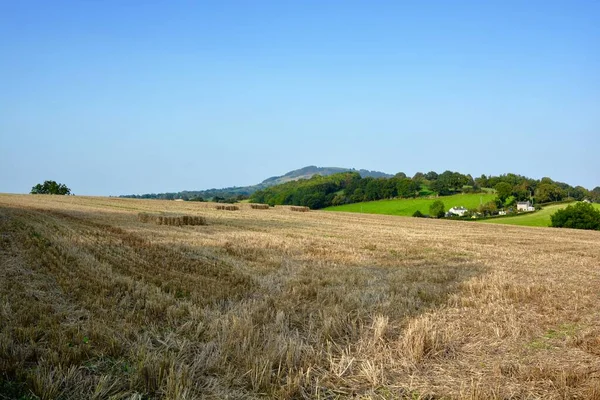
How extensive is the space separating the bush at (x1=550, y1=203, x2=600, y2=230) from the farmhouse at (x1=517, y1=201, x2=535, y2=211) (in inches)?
605

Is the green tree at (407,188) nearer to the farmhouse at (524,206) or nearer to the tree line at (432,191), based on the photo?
the tree line at (432,191)

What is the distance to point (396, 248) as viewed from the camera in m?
16.8

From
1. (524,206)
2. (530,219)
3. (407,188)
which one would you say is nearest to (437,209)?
(530,219)

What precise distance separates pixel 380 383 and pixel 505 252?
46.3 feet

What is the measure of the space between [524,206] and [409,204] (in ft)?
64.1

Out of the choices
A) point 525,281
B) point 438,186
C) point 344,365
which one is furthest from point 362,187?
point 344,365

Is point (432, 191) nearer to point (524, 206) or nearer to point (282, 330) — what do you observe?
point (524, 206)

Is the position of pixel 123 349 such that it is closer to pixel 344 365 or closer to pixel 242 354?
pixel 242 354

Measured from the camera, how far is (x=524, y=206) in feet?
261

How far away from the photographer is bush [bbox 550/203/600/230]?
58325mm

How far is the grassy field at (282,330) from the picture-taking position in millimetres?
4508

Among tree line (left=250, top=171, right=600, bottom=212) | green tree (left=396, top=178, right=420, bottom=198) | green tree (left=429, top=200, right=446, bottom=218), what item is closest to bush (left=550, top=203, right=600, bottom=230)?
green tree (left=429, top=200, right=446, bottom=218)

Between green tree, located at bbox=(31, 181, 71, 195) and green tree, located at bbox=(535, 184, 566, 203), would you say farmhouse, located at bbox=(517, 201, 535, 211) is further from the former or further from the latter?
green tree, located at bbox=(31, 181, 71, 195)

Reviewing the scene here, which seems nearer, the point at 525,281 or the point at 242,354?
the point at 242,354
